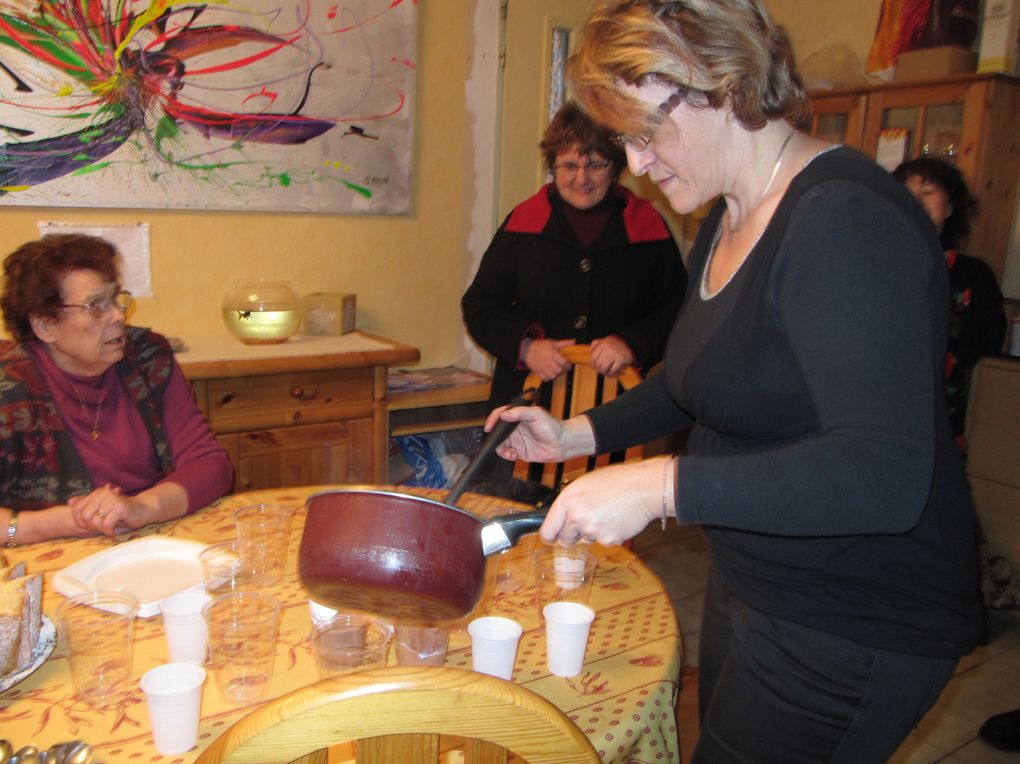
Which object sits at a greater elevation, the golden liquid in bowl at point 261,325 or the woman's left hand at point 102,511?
the golden liquid in bowl at point 261,325

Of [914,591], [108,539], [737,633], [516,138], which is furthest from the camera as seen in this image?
[516,138]

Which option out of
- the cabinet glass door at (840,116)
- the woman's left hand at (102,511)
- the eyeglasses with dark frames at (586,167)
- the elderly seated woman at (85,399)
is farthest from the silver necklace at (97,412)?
the cabinet glass door at (840,116)

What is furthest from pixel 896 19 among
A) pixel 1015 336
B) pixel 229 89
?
pixel 229 89

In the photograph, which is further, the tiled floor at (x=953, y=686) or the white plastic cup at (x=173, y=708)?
the tiled floor at (x=953, y=686)

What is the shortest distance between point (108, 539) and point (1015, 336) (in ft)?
9.74

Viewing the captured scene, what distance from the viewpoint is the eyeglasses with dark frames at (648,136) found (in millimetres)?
946

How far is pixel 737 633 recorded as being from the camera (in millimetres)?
1057

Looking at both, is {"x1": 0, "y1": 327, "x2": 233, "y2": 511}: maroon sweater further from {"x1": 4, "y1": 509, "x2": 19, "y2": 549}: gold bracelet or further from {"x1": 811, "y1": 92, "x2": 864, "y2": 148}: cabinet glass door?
{"x1": 811, "y1": 92, "x2": 864, "y2": 148}: cabinet glass door

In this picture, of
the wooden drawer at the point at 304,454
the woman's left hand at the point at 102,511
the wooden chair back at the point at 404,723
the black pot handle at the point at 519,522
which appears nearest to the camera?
the wooden chair back at the point at 404,723

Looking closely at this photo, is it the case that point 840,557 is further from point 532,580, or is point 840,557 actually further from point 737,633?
point 532,580

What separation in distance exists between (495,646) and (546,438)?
1.29 ft

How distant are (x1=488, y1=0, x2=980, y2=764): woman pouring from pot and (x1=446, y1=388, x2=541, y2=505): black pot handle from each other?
152 millimetres

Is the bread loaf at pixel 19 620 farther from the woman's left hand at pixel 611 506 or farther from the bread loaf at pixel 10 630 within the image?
the woman's left hand at pixel 611 506

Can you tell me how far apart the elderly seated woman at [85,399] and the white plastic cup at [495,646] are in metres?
0.81
